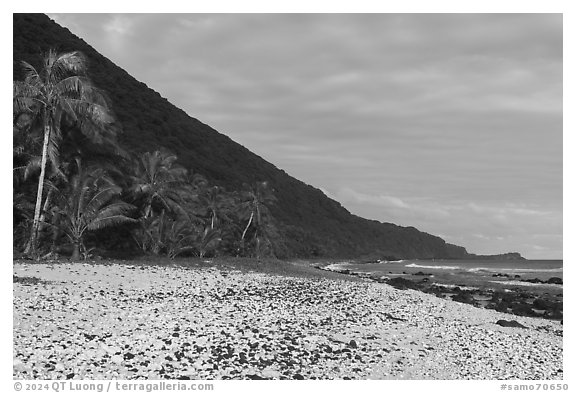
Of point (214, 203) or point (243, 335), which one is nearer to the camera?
point (243, 335)

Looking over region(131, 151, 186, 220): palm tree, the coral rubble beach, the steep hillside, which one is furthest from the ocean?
the coral rubble beach

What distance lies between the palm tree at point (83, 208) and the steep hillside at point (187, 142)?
23274mm

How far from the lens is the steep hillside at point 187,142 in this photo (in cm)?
8125

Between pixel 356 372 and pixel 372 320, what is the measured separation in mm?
5910

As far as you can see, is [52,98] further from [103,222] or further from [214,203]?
[214,203]

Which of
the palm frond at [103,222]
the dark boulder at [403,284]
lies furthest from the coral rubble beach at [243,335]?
the dark boulder at [403,284]

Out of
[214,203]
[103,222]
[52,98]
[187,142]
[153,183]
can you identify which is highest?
[187,142]

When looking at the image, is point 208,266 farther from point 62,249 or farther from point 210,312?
point 210,312

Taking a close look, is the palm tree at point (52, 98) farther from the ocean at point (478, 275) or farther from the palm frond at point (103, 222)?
the ocean at point (478, 275)

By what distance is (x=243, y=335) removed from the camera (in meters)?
13.2

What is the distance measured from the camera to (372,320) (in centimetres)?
1706

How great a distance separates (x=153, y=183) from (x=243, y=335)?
94.9 ft

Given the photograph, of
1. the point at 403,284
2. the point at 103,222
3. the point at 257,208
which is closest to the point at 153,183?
the point at 103,222
